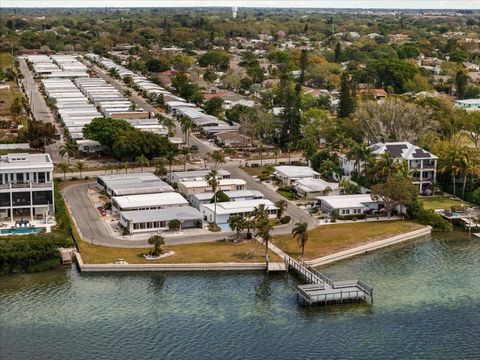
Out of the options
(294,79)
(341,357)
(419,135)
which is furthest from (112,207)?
(294,79)

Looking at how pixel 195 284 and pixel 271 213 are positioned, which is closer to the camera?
pixel 195 284

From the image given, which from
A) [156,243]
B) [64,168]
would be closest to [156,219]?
[156,243]

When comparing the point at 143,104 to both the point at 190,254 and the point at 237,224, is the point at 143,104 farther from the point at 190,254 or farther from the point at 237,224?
the point at 190,254

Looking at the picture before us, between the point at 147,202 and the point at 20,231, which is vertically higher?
the point at 147,202

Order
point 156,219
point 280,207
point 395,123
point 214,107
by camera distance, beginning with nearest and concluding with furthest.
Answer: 1. point 156,219
2. point 280,207
3. point 395,123
4. point 214,107

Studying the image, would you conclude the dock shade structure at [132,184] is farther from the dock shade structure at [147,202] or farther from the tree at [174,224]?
the tree at [174,224]

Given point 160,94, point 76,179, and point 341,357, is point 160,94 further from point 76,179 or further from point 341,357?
point 341,357
